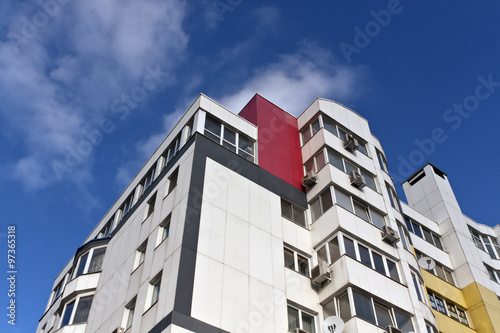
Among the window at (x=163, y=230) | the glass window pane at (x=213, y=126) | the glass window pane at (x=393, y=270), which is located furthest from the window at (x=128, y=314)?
the glass window pane at (x=393, y=270)

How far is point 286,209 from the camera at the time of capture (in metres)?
26.7

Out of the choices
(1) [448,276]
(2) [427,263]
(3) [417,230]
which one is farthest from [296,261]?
(3) [417,230]

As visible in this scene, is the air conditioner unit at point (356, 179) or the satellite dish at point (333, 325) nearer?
the satellite dish at point (333, 325)

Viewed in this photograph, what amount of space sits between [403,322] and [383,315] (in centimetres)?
121

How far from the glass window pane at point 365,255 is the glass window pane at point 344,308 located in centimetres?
253

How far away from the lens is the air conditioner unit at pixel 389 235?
25.8 m

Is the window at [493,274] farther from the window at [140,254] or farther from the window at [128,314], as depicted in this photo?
the window at [128,314]

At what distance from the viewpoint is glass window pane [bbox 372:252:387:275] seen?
79.9 feet

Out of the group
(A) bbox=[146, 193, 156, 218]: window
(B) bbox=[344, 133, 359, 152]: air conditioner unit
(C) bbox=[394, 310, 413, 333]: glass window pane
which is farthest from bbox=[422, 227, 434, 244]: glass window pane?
(A) bbox=[146, 193, 156, 218]: window

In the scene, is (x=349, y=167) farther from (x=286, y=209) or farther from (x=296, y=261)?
(x=296, y=261)

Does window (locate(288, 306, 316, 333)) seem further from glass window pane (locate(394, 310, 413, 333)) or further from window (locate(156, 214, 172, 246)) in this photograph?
window (locate(156, 214, 172, 246))

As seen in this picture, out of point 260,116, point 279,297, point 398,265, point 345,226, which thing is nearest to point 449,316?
point 398,265

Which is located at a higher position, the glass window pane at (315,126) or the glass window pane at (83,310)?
the glass window pane at (315,126)

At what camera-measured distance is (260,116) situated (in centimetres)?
3045
